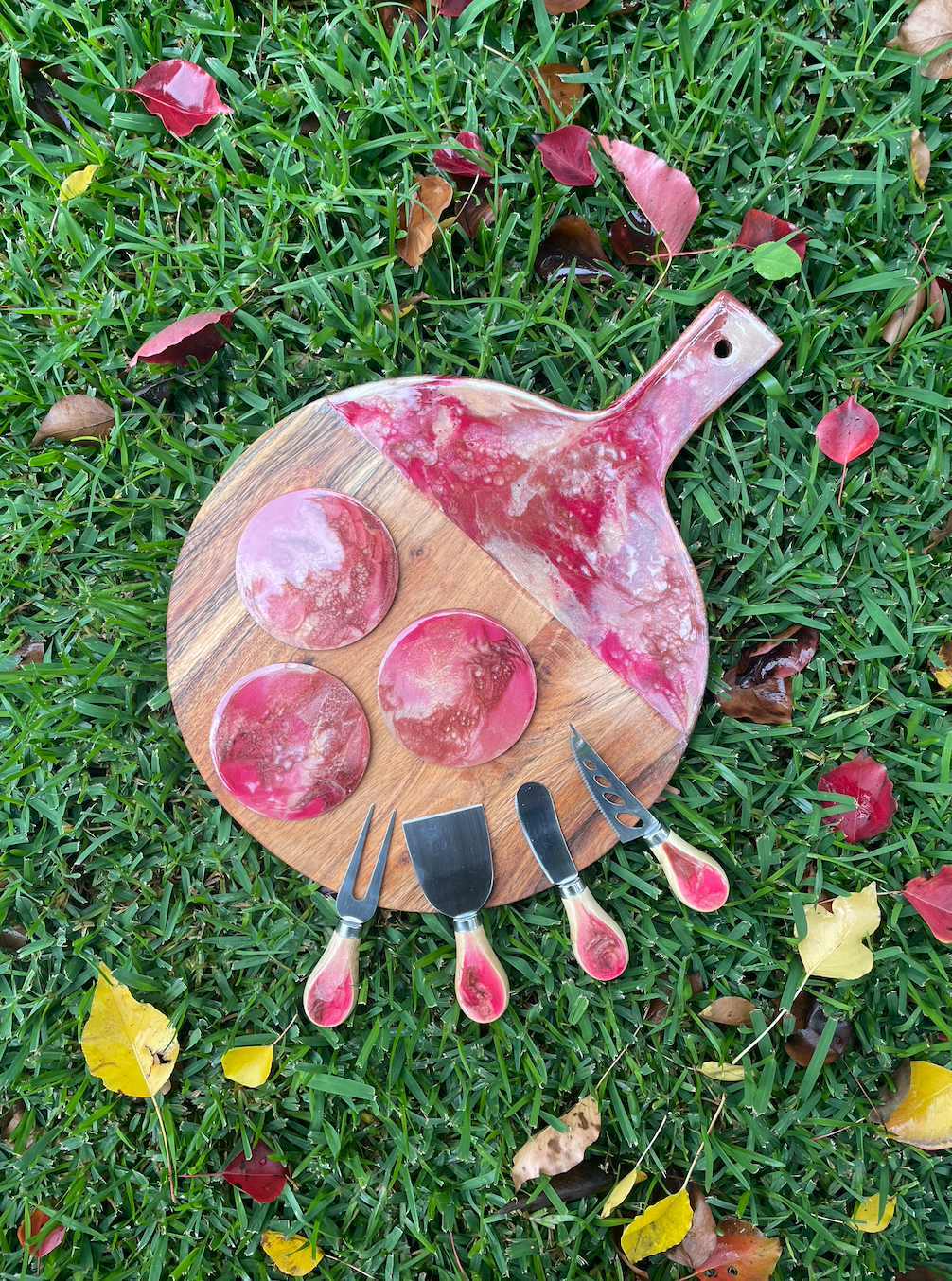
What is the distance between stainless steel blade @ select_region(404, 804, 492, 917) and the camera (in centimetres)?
150

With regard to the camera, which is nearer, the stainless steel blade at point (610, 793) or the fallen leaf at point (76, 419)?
the stainless steel blade at point (610, 793)

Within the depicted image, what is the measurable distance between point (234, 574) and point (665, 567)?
0.75 m

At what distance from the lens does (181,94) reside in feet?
5.26

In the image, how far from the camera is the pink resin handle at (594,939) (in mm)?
1516

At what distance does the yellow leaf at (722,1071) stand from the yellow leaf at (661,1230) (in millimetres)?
196

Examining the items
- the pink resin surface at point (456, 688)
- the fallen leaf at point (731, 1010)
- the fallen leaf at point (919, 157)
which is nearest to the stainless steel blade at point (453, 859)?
the pink resin surface at point (456, 688)


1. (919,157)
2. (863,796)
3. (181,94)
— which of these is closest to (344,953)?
(863,796)

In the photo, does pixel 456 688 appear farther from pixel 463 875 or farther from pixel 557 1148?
pixel 557 1148

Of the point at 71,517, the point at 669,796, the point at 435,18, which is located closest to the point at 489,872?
the point at 669,796

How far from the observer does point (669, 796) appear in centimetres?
160

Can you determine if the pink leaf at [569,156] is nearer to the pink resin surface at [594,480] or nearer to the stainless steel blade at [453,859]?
the pink resin surface at [594,480]

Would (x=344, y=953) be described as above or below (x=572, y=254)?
below

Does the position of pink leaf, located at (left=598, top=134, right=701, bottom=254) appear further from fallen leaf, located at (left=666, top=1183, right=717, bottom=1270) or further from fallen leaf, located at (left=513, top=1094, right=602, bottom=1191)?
fallen leaf, located at (left=666, top=1183, right=717, bottom=1270)

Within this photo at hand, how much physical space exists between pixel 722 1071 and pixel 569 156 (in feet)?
5.55
